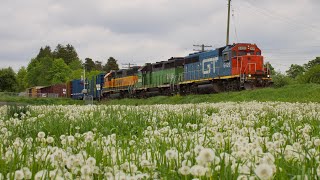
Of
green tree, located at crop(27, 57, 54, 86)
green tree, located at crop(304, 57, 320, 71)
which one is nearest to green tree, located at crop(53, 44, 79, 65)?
green tree, located at crop(27, 57, 54, 86)

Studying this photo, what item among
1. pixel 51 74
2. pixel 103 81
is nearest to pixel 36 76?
pixel 51 74

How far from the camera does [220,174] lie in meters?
2.84

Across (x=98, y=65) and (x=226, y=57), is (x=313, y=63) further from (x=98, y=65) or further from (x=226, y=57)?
(x=98, y=65)

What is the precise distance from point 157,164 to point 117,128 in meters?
4.55

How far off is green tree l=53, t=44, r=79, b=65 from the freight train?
122m

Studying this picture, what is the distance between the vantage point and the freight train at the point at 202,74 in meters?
29.5

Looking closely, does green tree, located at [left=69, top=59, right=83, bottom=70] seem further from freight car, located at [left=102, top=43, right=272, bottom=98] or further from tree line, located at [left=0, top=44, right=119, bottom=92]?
freight car, located at [left=102, top=43, right=272, bottom=98]

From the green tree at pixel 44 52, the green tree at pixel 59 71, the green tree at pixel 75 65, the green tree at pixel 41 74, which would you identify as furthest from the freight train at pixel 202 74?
the green tree at pixel 44 52

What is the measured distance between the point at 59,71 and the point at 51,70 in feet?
8.99

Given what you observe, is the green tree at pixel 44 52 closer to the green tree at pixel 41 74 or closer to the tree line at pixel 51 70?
the tree line at pixel 51 70

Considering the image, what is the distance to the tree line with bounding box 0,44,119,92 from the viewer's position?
123m

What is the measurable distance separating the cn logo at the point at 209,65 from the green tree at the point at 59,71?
347 ft

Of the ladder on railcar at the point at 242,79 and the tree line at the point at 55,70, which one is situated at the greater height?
the tree line at the point at 55,70

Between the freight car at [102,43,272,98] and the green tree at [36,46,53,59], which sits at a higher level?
the green tree at [36,46,53,59]
